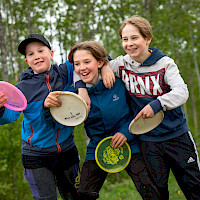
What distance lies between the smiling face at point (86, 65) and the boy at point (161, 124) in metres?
0.14

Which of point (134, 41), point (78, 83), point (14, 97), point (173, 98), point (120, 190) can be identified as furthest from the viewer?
point (120, 190)

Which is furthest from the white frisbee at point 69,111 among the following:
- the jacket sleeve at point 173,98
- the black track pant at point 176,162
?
the black track pant at point 176,162

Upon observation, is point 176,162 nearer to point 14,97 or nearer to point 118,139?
point 118,139

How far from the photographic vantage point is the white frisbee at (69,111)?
2586mm

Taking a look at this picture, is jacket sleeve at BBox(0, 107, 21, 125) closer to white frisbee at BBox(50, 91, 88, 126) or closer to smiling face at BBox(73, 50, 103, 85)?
white frisbee at BBox(50, 91, 88, 126)

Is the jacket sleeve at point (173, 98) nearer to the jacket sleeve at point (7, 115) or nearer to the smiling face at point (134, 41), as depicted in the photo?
the smiling face at point (134, 41)

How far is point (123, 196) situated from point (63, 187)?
10.7 ft

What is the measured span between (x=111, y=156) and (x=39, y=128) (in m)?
0.91

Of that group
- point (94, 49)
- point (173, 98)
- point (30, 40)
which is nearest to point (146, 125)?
point (173, 98)

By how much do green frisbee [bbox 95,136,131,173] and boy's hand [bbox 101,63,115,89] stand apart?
0.62 metres

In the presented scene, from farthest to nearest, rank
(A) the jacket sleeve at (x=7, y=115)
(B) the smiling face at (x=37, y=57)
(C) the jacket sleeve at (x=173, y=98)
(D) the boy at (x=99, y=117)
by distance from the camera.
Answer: (B) the smiling face at (x=37, y=57) < (D) the boy at (x=99, y=117) < (A) the jacket sleeve at (x=7, y=115) < (C) the jacket sleeve at (x=173, y=98)

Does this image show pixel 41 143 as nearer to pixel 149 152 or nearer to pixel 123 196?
pixel 149 152

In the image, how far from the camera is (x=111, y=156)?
2994mm

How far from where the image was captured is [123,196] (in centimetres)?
601
